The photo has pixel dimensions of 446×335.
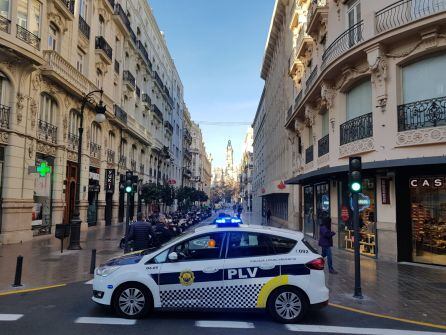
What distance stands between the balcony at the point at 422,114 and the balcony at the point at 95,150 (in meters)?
20.7

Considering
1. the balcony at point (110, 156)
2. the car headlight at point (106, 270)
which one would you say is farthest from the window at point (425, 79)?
the balcony at point (110, 156)

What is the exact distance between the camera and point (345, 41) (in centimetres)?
1570

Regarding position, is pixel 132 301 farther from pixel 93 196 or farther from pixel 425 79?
pixel 93 196

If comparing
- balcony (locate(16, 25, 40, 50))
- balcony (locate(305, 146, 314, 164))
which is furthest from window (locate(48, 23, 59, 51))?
balcony (locate(305, 146, 314, 164))

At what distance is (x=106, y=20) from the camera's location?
1133 inches

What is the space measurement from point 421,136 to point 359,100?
380cm

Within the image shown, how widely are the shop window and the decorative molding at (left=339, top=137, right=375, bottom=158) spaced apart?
1915mm

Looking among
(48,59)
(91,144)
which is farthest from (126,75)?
(48,59)

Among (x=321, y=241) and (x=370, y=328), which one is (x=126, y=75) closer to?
(x=321, y=241)

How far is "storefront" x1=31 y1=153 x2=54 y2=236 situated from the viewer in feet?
61.0

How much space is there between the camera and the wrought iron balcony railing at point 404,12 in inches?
476

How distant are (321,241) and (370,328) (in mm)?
5423

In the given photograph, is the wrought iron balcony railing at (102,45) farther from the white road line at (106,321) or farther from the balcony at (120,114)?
the white road line at (106,321)

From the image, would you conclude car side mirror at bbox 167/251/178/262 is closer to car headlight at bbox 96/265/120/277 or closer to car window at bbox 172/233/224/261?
car window at bbox 172/233/224/261
